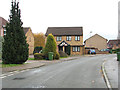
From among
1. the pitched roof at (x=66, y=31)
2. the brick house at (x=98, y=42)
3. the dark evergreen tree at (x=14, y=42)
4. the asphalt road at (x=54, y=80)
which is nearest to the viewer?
the asphalt road at (x=54, y=80)

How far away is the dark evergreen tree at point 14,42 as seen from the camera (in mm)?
17203

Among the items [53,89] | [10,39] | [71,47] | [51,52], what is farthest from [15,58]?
[71,47]

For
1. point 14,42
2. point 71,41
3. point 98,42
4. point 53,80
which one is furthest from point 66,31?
point 53,80

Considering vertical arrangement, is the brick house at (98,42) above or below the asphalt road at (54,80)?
above

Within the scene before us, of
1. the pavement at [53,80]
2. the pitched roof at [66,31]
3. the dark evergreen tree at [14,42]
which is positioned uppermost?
the pitched roof at [66,31]

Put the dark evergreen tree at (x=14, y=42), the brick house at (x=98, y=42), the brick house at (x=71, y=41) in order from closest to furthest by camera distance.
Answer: the dark evergreen tree at (x=14, y=42) → the brick house at (x=71, y=41) → the brick house at (x=98, y=42)

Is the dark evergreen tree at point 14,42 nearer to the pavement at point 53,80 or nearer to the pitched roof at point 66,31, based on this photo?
the pavement at point 53,80

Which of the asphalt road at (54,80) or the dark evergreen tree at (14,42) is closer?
the asphalt road at (54,80)

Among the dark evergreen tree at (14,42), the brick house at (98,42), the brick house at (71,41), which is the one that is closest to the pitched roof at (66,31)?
the brick house at (71,41)

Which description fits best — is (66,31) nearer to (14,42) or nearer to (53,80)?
(14,42)

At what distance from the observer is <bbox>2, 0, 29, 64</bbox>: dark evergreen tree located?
17.2m

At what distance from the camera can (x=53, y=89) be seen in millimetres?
7285

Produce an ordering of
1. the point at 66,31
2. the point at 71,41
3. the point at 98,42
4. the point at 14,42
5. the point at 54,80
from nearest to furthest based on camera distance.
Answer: the point at 54,80 → the point at 14,42 → the point at 71,41 → the point at 66,31 → the point at 98,42

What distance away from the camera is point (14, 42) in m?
17.6
